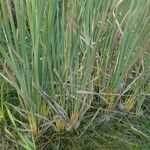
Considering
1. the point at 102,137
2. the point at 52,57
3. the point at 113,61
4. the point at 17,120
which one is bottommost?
the point at 102,137

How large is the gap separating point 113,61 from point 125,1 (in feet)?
0.72

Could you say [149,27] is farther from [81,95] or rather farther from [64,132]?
[64,132]

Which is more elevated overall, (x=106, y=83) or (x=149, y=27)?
(x=149, y=27)

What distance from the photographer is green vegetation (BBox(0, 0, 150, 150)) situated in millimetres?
1014

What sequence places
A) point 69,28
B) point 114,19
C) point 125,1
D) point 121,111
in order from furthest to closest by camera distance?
1. point 121,111
2. point 125,1
3. point 114,19
4. point 69,28

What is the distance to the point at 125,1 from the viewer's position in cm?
122

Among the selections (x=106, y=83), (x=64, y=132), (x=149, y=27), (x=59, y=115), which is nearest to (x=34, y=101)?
(x=59, y=115)

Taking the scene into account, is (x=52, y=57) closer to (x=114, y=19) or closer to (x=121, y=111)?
(x=114, y=19)

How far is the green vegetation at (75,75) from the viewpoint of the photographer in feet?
3.33

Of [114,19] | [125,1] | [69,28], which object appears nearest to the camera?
[69,28]

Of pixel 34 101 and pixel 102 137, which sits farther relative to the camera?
pixel 102 137

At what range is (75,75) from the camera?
1.14 metres

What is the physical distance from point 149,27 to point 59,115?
0.42 metres

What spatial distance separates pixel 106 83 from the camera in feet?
4.28
